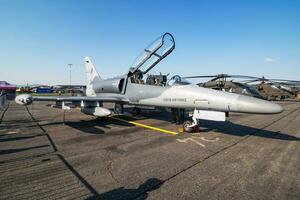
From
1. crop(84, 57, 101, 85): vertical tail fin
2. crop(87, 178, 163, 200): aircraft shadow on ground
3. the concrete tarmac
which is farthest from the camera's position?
crop(84, 57, 101, 85): vertical tail fin

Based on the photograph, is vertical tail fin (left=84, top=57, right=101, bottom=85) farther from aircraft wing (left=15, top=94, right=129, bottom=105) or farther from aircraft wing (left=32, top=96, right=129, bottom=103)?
aircraft wing (left=15, top=94, right=129, bottom=105)

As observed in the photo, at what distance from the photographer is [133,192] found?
3.47 metres

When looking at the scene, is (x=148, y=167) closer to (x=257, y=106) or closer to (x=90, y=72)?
(x=257, y=106)

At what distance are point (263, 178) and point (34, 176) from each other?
5.02 m

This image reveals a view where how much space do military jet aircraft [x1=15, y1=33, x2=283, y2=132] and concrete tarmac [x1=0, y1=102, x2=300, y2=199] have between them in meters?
1.28

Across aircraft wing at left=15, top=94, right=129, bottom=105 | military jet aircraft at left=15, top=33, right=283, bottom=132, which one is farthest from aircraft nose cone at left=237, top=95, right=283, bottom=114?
aircraft wing at left=15, top=94, right=129, bottom=105

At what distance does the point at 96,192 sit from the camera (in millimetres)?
3451

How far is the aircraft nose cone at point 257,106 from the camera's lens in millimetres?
6004

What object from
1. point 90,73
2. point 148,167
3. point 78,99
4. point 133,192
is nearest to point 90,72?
point 90,73

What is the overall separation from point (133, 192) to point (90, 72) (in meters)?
14.8

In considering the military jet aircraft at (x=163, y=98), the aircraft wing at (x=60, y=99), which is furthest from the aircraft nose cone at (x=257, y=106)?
the aircraft wing at (x=60, y=99)

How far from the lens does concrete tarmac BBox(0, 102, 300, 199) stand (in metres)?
3.50

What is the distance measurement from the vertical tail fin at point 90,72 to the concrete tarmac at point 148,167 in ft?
30.4

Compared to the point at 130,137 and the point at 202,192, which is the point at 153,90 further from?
the point at 202,192
